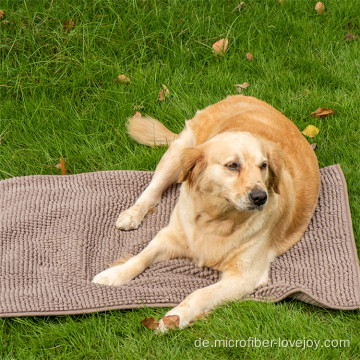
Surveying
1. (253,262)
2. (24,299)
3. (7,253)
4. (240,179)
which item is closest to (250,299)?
(253,262)

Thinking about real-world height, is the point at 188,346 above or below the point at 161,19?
below

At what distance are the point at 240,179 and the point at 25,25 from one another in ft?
10.0

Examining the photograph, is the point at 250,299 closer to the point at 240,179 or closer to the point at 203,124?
the point at 240,179

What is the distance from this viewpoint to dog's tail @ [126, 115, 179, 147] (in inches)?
175

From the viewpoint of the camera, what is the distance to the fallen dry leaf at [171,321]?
9.82ft

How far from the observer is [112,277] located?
3340 mm

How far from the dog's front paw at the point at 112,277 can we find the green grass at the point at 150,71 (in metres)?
1.19

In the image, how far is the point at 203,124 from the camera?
4113mm

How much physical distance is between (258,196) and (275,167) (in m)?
0.34

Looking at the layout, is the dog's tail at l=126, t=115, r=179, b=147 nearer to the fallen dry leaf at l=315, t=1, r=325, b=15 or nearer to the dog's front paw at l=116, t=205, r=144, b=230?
the dog's front paw at l=116, t=205, r=144, b=230

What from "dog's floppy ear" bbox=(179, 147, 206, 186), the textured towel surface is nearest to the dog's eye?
"dog's floppy ear" bbox=(179, 147, 206, 186)

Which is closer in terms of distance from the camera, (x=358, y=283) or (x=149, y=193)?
(x=358, y=283)

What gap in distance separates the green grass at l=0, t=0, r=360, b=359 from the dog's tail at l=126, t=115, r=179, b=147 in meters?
0.08

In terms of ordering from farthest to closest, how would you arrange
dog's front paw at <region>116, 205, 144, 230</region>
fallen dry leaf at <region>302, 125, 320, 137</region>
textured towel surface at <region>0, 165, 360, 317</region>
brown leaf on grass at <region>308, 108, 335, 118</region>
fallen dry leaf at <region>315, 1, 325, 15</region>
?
fallen dry leaf at <region>315, 1, 325, 15</region>
brown leaf on grass at <region>308, 108, 335, 118</region>
fallen dry leaf at <region>302, 125, 320, 137</region>
dog's front paw at <region>116, 205, 144, 230</region>
textured towel surface at <region>0, 165, 360, 317</region>
